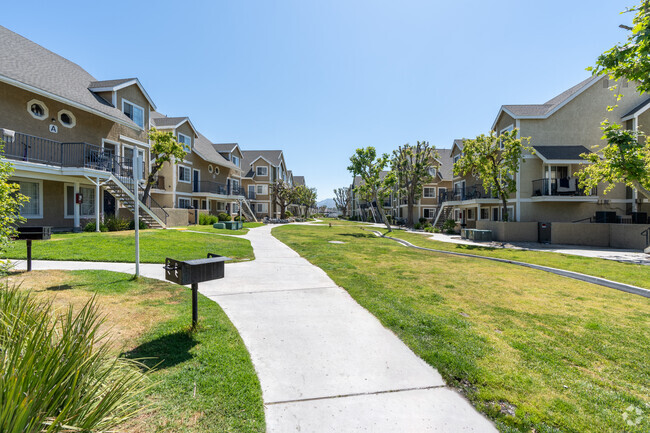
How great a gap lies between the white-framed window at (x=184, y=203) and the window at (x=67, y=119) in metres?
12.7

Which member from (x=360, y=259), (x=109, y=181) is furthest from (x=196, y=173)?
(x=360, y=259)

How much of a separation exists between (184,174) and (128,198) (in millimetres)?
11939

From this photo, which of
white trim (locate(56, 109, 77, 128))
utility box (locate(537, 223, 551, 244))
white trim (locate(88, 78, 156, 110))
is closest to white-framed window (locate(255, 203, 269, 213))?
white trim (locate(88, 78, 156, 110))

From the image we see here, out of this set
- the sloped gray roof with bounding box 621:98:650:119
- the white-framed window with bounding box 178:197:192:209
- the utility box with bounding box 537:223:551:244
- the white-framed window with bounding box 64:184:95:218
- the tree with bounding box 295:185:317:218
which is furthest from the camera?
the tree with bounding box 295:185:317:218

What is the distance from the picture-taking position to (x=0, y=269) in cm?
361

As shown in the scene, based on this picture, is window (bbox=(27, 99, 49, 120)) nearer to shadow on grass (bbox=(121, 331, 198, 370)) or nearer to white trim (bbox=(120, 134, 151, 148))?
white trim (bbox=(120, 134, 151, 148))

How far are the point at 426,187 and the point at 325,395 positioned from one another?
4211cm

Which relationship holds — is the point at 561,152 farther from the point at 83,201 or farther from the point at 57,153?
the point at 83,201

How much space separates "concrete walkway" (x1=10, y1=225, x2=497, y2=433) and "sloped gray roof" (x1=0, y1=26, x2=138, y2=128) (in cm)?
1667

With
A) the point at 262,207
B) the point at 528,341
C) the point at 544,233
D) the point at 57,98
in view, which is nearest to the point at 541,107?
the point at 544,233

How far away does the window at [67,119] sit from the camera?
1572cm

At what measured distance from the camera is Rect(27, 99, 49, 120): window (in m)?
14.3

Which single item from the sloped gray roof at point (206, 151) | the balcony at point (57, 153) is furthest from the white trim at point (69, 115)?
the sloped gray roof at point (206, 151)

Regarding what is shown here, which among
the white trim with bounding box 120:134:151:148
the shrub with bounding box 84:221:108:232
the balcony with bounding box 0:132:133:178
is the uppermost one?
the white trim with bounding box 120:134:151:148
